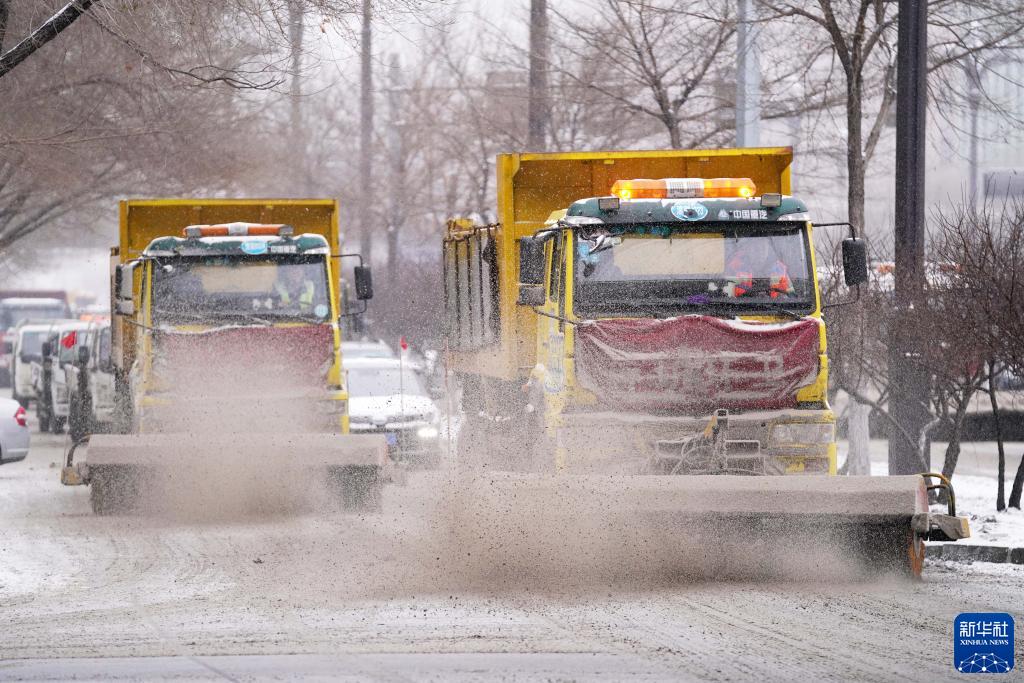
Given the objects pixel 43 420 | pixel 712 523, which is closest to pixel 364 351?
pixel 43 420

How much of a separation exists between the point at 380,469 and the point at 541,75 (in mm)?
10453

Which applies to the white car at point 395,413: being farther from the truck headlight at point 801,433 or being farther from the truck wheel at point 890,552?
the truck wheel at point 890,552

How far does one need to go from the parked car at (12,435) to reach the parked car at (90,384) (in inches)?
71.7

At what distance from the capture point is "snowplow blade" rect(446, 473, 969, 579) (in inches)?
383

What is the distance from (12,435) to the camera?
1883cm

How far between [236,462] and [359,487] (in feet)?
3.70

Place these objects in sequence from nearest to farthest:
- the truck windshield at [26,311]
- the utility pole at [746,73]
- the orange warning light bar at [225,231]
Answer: the orange warning light bar at [225,231], the utility pole at [746,73], the truck windshield at [26,311]

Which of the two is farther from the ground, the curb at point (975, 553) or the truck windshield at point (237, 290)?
the truck windshield at point (237, 290)

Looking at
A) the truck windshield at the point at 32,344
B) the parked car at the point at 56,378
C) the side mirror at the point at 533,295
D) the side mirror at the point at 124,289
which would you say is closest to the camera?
the side mirror at the point at 533,295

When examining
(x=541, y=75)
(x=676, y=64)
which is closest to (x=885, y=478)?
(x=676, y=64)

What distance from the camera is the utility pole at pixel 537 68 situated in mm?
21766

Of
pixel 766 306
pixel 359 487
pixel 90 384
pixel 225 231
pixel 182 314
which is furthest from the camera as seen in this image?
pixel 90 384

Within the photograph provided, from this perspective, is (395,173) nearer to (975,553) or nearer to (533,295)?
(533,295)

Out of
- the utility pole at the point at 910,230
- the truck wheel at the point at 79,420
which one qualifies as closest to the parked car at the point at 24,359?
the truck wheel at the point at 79,420
